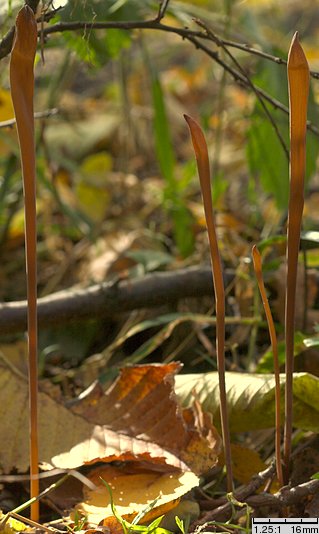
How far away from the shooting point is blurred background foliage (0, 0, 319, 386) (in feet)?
4.32

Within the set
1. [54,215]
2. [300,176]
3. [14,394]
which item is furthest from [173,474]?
[54,215]

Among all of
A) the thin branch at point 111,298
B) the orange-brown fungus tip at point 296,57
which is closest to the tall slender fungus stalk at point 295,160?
the orange-brown fungus tip at point 296,57

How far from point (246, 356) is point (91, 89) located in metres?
2.50

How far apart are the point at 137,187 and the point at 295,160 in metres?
1.58

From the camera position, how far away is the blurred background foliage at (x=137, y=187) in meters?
1.32

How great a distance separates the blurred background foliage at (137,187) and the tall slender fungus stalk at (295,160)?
288mm

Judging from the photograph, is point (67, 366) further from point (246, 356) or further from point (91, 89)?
point (91, 89)

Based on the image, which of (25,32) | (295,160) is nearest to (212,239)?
(295,160)

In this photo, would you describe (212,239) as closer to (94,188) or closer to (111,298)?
(111,298)

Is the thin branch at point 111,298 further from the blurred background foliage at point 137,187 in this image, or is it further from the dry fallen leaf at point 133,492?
the dry fallen leaf at point 133,492

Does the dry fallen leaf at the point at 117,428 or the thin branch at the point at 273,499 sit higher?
the dry fallen leaf at the point at 117,428

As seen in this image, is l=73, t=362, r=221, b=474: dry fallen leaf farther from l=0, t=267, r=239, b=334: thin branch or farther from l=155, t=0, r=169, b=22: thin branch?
l=155, t=0, r=169, b=22: thin branch

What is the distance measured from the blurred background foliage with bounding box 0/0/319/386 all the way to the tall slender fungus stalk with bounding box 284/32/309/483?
0.95 ft

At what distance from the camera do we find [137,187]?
88.8 inches
